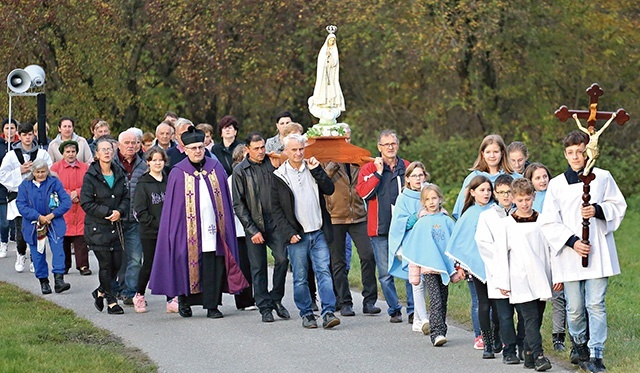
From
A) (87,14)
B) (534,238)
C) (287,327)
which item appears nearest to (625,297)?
(287,327)

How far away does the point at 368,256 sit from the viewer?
1380cm

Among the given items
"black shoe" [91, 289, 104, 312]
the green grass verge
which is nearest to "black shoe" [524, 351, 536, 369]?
the green grass verge

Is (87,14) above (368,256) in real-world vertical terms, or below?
above

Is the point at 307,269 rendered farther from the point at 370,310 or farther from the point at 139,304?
the point at 139,304

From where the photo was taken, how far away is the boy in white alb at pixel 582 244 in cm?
1029

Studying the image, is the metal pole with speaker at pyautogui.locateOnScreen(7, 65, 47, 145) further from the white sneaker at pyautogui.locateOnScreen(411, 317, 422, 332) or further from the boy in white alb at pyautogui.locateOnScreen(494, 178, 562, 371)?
the boy in white alb at pyautogui.locateOnScreen(494, 178, 562, 371)

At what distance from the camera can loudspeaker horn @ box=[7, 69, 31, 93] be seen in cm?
2203

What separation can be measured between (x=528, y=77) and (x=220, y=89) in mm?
8111

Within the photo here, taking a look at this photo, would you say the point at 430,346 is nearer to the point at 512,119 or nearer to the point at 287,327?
the point at 287,327

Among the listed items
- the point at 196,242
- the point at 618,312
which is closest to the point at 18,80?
the point at 196,242

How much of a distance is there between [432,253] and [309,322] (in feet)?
4.98

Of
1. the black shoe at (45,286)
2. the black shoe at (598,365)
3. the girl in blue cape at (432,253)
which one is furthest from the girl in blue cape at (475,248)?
the black shoe at (45,286)

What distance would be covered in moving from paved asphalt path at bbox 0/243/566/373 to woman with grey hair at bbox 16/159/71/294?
1048 millimetres

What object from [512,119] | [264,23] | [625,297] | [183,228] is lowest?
[625,297]
